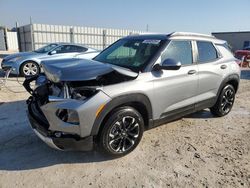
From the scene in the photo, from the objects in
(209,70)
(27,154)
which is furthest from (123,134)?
(209,70)

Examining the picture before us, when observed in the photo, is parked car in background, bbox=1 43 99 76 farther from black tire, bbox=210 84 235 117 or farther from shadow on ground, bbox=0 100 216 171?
black tire, bbox=210 84 235 117

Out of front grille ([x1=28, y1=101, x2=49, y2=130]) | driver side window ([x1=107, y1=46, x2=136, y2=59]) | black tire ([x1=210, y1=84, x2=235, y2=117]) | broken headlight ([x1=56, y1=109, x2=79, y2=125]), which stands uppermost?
driver side window ([x1=107, y1=46, x2=136, y2=59])

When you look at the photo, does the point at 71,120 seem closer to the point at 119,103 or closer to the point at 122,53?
the point at 119,103

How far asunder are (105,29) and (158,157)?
17400 millimetres

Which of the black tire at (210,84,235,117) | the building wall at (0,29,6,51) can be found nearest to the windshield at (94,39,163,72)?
the black tire at (210,84,235,117)

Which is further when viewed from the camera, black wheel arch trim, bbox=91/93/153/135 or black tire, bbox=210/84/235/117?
black tire, bbox=210/84/235/117

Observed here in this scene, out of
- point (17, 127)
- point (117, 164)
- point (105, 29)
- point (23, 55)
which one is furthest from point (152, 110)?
point (105, 29)

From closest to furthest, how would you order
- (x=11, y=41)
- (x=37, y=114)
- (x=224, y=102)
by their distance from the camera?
(x=37, y=114), (x=224, y=102), (x=11, y=41)

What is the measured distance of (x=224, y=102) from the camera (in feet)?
17.4

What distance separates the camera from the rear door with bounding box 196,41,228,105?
444 cm

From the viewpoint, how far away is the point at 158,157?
11.6 ft

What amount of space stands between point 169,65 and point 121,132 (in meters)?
1.24

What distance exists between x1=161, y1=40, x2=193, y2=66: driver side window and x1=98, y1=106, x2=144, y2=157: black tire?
108 centimetres

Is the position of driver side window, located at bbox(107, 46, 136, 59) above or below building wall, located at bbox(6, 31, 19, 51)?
above
